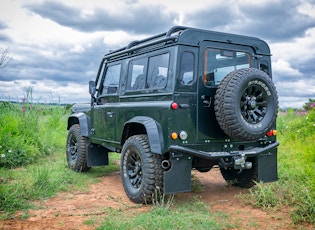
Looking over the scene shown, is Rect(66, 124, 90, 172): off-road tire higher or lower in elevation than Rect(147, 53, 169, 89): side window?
lower

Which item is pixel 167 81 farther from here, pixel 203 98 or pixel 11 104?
pixel 11 104

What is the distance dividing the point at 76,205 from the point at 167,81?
2.07m

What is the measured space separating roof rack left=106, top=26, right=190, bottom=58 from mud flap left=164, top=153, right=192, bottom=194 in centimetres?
153

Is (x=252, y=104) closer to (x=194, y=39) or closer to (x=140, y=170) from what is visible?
(x=194, y=39)

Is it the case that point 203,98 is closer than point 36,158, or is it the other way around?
point 203,98

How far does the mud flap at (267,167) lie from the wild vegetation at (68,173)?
0.43ft

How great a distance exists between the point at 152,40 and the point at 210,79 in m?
1.15

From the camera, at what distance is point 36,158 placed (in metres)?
8.48

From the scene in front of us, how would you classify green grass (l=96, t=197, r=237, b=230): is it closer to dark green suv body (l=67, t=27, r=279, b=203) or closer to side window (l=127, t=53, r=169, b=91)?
dark green suv body (l=67, t=27, r=279, b=203)

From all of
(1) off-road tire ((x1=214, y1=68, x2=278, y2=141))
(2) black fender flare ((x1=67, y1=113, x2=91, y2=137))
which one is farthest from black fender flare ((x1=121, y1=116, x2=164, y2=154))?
(2) black fender flare ((x1=67, y1=113, x2=91, y2=137))

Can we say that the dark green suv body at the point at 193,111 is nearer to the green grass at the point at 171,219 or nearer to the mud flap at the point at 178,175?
the mud flap at the point at 178,175

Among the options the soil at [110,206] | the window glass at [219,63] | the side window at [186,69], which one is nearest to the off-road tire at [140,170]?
the soil at [110,206]

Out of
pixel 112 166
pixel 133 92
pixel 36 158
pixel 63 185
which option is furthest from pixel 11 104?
pixel 133 92

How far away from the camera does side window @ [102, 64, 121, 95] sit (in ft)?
19.7
